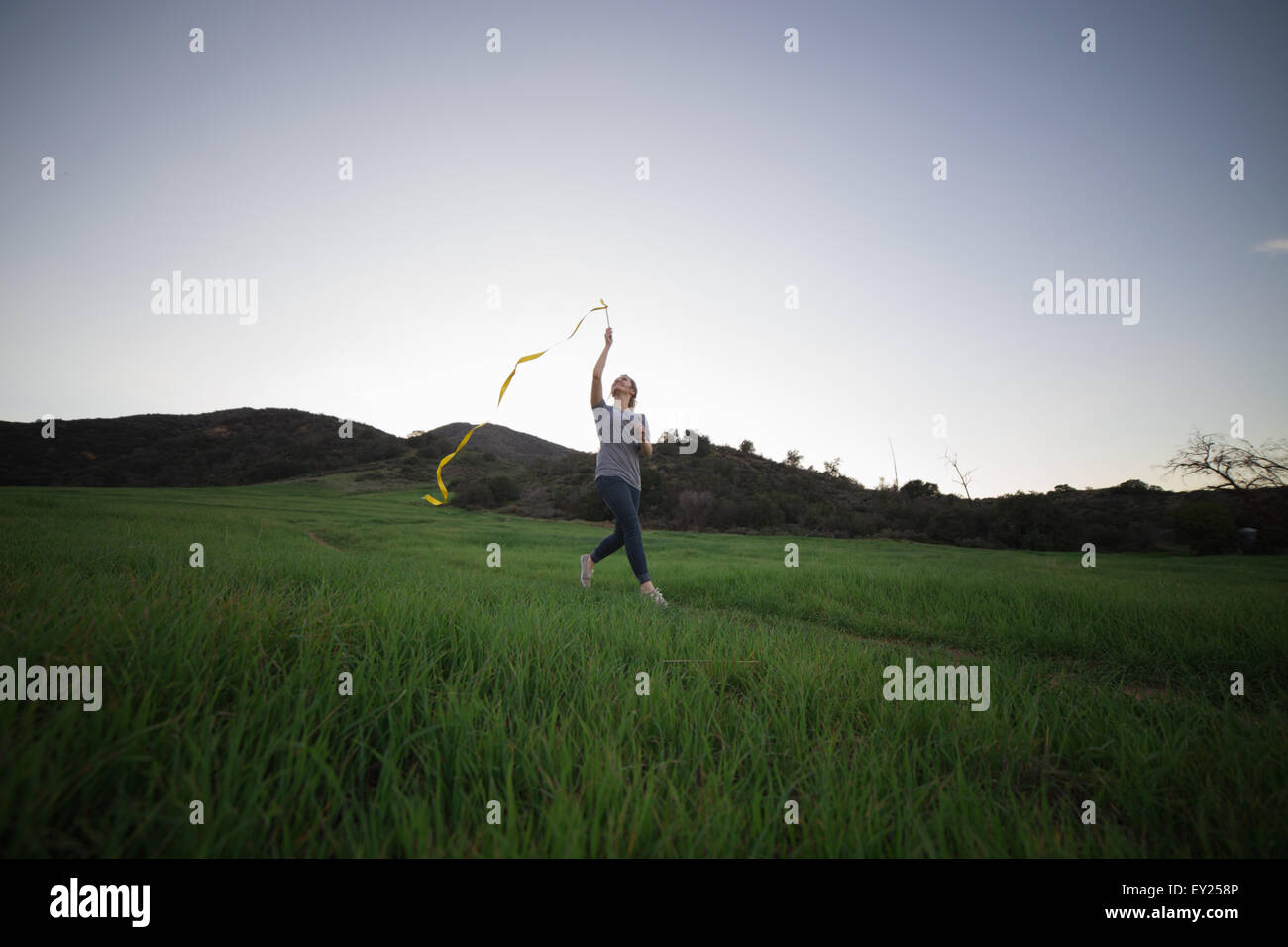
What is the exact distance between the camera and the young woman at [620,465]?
568 cm

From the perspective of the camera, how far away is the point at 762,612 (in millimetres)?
5879

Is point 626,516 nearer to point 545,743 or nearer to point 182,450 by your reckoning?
point 545,743

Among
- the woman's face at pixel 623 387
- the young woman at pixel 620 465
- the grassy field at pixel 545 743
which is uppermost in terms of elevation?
the woman's face at pixel 623 387

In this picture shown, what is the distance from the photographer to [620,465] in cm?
588

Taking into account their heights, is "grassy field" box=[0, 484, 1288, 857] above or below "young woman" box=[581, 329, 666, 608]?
below

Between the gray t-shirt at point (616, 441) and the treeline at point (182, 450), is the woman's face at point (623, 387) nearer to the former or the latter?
the gray t-shirt at point (616, 441)

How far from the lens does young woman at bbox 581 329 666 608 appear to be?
5.68m

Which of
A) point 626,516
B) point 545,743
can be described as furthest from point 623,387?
point 545,743

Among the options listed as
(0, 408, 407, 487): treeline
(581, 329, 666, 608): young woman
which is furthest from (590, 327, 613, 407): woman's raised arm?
(0, 408, 407, 487): treeline

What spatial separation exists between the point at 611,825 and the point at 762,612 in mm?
4897

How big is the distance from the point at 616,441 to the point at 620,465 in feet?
1.08

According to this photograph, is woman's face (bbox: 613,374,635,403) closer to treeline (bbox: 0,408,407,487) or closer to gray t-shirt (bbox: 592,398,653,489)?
gray t-shirt (bbox: 592,398,653,489)

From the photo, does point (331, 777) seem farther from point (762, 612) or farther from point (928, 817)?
point (762, 612)

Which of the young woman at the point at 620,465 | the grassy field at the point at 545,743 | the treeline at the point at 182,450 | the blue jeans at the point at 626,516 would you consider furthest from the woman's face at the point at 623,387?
the treeline at the point at 182,450
